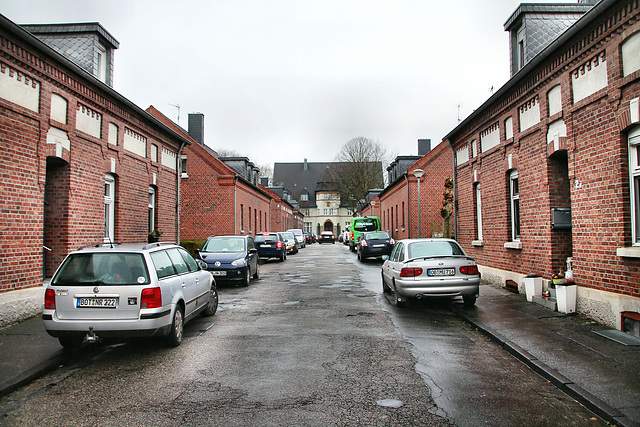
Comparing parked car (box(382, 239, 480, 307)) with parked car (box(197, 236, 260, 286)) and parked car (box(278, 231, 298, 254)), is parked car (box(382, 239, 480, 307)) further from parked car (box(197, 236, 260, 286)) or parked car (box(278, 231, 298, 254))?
parked car (box(278, 231, 298, 254))

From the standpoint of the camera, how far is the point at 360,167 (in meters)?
58.6

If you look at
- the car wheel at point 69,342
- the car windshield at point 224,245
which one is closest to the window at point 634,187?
the car wheel at point 69,342

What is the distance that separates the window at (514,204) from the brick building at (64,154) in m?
10.6

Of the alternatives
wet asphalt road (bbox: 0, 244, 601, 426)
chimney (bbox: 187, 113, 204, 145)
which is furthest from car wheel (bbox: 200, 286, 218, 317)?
chimney (bbox: 187, 113, 204, 145)

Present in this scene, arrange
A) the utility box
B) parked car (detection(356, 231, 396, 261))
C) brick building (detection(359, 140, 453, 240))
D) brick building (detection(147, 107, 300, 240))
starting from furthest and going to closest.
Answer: brick building (detection(359, 140, 453, 240)) < brick building (detection(147, 107, 300, 240)) < parked car (detection(356, 231, 396, 261)) < the utility box

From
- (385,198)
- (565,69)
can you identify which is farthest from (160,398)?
(385,198)

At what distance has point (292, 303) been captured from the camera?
1108cm

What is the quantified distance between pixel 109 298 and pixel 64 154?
551cm

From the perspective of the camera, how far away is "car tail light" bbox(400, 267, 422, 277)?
376 inches

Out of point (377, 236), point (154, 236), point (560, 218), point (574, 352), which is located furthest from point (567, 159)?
point (377, 236)

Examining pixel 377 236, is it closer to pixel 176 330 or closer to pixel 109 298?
pixel 176 330

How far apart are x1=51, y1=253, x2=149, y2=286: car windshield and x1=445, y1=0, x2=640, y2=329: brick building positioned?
715 centimetres

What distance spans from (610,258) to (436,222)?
78.6ft

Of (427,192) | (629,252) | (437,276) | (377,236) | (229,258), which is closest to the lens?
(629,252)
